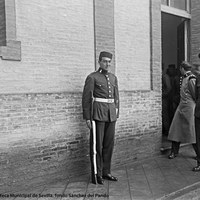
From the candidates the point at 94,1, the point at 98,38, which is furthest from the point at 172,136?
the point at 94,1

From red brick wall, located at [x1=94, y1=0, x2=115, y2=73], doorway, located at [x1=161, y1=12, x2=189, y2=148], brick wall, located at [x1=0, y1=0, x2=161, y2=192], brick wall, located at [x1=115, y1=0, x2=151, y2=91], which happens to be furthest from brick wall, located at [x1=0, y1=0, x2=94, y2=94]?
doorway, located at [x1=161, y1=12, x2=189, y2=148]

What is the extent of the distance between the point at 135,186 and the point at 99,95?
5.33 ft

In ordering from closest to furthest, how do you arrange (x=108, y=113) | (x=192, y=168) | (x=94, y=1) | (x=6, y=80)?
(x=6, y=80) < (x=108, y=113) < (x=94, y=1) < (x=192, y=168)

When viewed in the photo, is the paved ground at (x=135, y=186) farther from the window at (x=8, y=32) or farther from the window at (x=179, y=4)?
the window at (x=179, y=4)

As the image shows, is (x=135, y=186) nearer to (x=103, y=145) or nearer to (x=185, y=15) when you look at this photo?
(x=103, y=145)

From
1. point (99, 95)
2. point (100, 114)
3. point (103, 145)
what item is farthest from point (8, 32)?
point (103, 145)

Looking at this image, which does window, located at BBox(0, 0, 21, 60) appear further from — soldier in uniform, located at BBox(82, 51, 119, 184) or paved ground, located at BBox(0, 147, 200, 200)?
paved ground, located at BBox(0, 147, 200, 200)

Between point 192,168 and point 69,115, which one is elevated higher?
point 69,115

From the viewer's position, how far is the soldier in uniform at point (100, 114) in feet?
16.5

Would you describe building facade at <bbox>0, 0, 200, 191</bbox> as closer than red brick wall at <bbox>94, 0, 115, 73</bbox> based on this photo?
Yes

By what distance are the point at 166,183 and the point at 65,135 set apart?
6.32 feet

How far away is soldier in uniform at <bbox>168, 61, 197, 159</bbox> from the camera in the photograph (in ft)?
21.7

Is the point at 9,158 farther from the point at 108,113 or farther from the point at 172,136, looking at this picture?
the point at 172,136

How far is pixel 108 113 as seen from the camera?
16.9 feet
